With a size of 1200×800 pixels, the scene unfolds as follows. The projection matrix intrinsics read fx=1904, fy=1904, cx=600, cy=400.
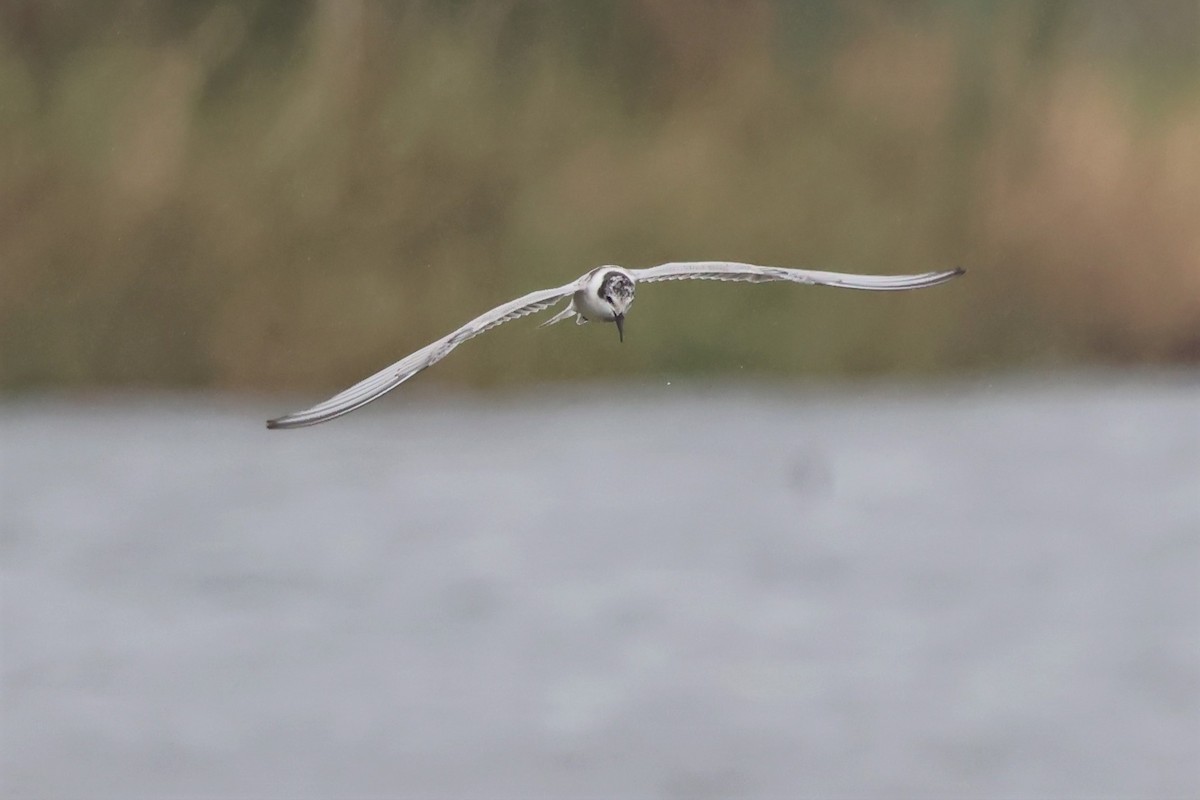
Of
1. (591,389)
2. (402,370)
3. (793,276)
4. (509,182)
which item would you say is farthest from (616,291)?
(591,389)

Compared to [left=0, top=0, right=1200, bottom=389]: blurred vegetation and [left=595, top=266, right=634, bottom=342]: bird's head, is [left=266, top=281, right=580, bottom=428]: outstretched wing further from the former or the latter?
[left=0, top=0, right=1200, bottom=389]: blurred vegetation

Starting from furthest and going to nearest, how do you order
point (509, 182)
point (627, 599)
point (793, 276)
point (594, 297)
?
point (627, 599) < point (509, 182) < point (793, 276) < point (594, 297)

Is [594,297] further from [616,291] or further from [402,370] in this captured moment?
[402,370]

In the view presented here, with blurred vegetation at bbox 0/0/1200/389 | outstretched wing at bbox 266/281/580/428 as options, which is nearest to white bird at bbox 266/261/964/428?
outstretched wing at bbox 266/281/580/428

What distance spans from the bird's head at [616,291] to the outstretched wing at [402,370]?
0.05 meters

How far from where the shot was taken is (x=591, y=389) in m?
11.7

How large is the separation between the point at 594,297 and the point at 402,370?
17.4 inches

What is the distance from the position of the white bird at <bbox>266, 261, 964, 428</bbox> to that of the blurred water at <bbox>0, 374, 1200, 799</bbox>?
5.49 metres

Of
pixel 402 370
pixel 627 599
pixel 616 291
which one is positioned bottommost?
pixel 627 599

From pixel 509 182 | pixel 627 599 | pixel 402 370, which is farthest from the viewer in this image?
pixel 627 599

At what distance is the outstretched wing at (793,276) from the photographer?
10.4ft

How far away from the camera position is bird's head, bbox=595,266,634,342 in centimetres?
307

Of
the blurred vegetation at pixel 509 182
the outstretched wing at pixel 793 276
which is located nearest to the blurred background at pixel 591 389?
the blurred vegetation at pixel 509 182

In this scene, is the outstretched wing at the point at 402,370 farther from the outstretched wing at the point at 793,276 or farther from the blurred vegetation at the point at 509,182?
the blurred vegetation at the point at 509,182
